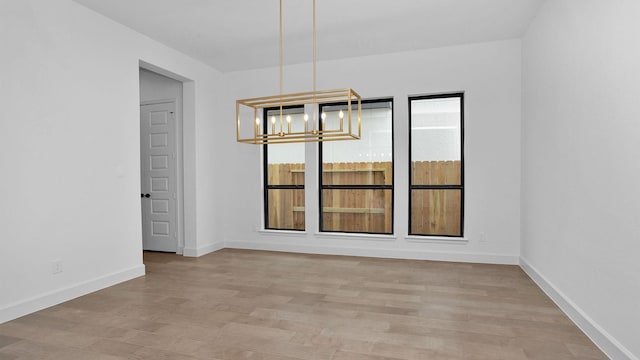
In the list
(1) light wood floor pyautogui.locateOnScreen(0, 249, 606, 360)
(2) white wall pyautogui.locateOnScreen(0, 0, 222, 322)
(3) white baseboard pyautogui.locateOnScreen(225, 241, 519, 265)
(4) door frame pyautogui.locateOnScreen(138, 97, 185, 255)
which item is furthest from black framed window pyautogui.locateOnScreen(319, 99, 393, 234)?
(2) white wall pyautogui.locateOnScreen(0, 0, 222, 322)

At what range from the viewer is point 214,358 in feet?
7.68

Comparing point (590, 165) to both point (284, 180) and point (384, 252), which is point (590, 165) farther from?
point (284, 180)

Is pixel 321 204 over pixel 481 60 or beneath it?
beneath

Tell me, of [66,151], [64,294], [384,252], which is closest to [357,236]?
[384,252]

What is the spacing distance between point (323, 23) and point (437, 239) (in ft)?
10.4

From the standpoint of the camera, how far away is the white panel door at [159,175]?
5613 mm

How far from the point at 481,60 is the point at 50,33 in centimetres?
483

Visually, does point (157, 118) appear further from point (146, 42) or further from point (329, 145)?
point (329, 145)

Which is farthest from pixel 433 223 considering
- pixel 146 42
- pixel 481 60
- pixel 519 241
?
pixel 146 42

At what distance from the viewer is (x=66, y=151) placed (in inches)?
138

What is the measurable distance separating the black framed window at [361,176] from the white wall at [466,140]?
0.63ft

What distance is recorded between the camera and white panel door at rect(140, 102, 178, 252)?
221 inches

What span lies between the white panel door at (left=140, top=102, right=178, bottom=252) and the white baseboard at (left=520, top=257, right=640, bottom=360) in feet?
16.1

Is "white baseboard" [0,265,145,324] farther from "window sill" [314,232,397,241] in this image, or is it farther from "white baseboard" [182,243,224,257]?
"window sill" [314,232,397,241]
